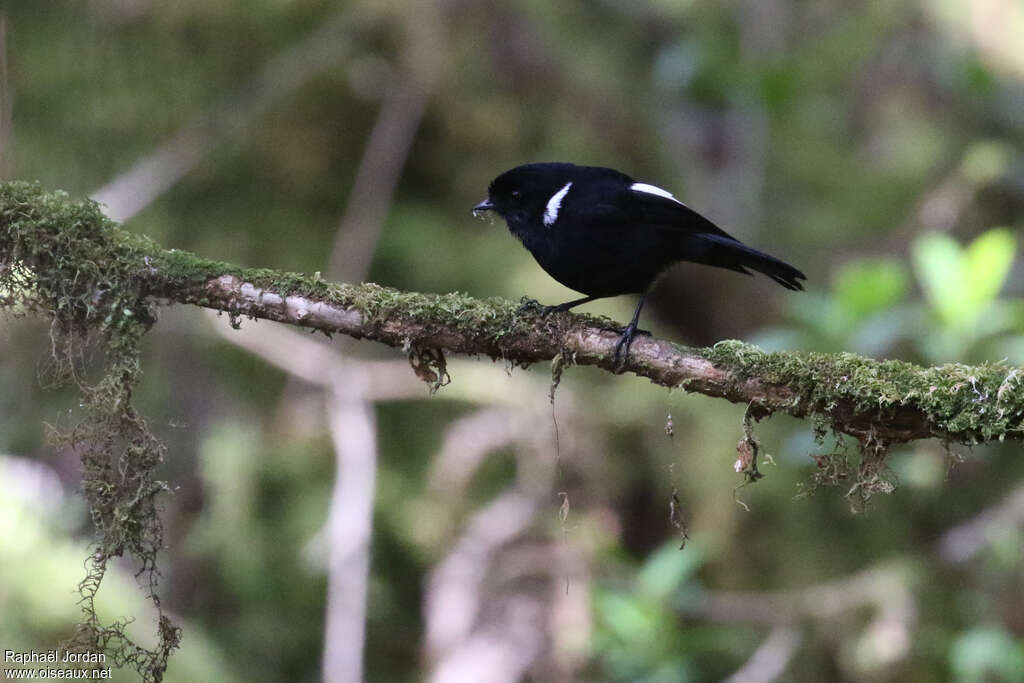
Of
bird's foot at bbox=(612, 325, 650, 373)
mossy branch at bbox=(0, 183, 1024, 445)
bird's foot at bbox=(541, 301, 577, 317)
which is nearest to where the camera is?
mossy branch at bbox=(0, 183, 1024, 445)

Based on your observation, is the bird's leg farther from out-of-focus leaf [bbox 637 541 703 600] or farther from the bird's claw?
out-of-focus leaf [bbox 637 541 703 600]

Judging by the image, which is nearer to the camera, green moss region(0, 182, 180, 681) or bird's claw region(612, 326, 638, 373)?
green moss region(0, 182, 180, 681)

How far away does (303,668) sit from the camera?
4742 millimetres

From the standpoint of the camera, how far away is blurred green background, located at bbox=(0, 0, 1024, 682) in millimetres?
4020

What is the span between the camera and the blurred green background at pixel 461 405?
4.02 metres

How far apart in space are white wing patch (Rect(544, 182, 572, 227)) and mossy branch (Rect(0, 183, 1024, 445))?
0.82 m

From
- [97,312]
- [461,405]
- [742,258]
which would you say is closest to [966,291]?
[742,258]

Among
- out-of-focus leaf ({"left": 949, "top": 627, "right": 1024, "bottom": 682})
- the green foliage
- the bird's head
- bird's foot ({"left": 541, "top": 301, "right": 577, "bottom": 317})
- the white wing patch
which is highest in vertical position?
the bird's head

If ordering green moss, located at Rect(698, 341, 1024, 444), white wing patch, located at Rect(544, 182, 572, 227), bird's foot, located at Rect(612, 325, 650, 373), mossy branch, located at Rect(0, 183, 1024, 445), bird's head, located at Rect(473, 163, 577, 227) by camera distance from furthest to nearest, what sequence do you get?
bird's head, located at Rect(473, 163, 577, 227) → white wing patch, located at Rect(544, 182, 572, 227) → bird's foot, located at Rect(612, 325, 650, 373) → mossy branch, located at Rect(0, 183, 1024, 445) → green moss, located at Rect(698, 341, 1024, 444)

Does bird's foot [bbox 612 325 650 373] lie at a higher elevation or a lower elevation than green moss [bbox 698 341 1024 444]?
higher

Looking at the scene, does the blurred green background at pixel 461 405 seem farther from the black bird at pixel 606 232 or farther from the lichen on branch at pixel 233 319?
the lichen on branch at pixel 233 319

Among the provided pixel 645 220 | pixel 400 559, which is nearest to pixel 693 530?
pixel 400 559

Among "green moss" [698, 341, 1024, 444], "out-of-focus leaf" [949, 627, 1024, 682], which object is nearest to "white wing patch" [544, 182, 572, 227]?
"green moss" [698, 341, 1024, 444]

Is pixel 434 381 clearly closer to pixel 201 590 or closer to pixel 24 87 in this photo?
pixel 201 590
